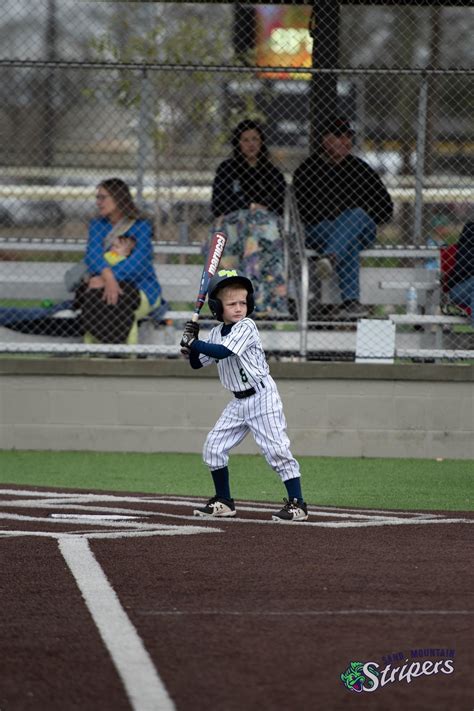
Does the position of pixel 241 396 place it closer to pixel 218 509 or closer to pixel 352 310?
pixel 218 509

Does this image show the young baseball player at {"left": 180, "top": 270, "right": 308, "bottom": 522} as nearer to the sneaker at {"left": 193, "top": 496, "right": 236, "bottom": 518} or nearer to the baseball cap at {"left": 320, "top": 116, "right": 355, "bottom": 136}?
the sneaker at {"left": 193, "top": 496, "right": 236, "bottom": 518}

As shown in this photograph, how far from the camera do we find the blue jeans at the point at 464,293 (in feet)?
35.1

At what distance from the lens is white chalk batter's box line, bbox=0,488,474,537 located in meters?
7.20

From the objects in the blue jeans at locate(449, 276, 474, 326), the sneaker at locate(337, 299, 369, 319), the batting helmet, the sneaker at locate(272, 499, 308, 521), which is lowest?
the sneaker at locate(272, 499, 308, 521)

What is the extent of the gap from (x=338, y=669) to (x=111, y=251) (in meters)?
7.04

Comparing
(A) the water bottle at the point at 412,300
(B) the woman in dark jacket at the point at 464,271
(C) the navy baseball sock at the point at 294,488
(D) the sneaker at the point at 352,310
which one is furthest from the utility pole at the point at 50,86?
(C) the navy baseball sock at the point at 294,488

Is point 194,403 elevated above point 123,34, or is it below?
below

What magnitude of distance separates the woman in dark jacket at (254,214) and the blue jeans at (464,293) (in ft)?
4.58

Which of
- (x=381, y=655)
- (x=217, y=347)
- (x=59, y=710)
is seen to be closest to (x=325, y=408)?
(x=217, y=347)

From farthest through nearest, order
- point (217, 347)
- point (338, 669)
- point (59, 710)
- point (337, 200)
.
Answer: point (337, 200)
point (217, 347)
point (338, 669)
point (59, 710)

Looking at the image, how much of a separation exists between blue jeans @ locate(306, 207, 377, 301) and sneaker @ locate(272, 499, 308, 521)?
13.3 feet

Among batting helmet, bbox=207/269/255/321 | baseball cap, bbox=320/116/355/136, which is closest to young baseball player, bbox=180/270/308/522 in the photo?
batting helmet, bbox=207/269/255/321

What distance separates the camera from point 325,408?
412 inches

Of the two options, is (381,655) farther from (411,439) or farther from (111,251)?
(111,251)
